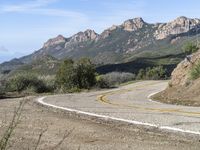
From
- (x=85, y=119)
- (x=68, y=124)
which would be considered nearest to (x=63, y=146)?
(x=68, y=124)

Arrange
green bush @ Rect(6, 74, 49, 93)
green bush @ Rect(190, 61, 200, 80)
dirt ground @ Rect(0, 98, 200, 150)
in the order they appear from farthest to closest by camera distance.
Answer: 1. green bush @ Rect(6, 74, 49, 93)
2. green bush @ Rect(190, 61, 200, 80)
3. dirt ground @ Rect(0, 98, 200, 150)

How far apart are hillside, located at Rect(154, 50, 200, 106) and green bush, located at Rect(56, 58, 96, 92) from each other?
49.6 ft

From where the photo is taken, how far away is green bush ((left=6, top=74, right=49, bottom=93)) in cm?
4322

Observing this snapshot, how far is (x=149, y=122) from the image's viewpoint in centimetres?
1417

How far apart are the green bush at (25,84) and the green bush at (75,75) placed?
66.1 inches

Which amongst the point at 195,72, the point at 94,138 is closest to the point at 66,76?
the point at 195,72

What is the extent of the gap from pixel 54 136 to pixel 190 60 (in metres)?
20.7

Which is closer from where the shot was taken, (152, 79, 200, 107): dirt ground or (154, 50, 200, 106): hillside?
(152, 79, 200, 107): dirt ground

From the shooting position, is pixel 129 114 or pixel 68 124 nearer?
pixel 68 124

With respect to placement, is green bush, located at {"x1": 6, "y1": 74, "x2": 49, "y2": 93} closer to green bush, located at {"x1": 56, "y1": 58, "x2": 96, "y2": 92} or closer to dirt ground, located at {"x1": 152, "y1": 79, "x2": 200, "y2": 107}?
green bush, located at {"x1": 56, "y1": 58, "x2": 96, "y2": 92}

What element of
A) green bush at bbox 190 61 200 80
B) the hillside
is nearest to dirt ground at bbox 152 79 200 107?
the hillside

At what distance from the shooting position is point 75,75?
45.5m

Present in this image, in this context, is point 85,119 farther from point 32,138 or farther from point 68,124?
point 32,138

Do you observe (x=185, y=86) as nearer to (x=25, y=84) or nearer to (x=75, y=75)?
(x=75, y=75)
